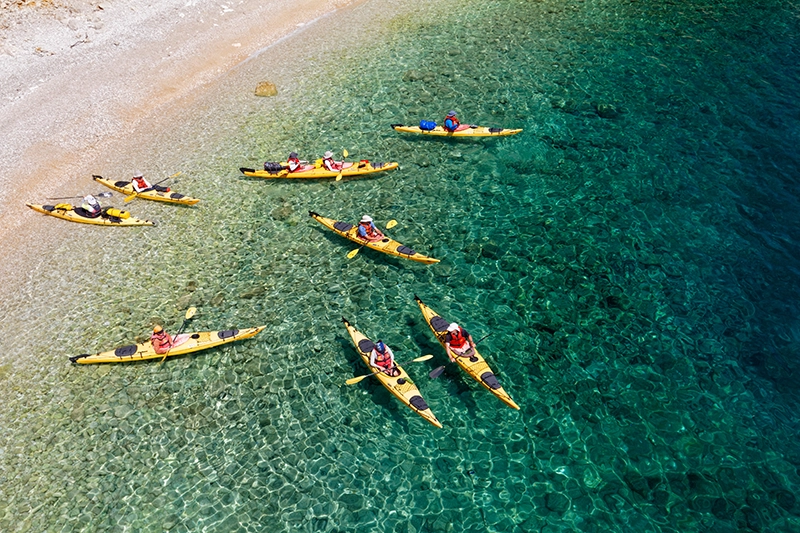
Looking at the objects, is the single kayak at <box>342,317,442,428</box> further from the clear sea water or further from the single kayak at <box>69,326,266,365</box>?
the single kayak at <box>69,326,266,365</box>

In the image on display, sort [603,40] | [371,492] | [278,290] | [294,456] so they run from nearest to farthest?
1. [371,492]
2. [294,456]
3. [278,290]
4. [603,40]

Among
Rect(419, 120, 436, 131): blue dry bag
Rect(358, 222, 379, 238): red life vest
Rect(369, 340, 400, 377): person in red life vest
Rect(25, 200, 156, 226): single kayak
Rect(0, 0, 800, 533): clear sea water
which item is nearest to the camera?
Rect(0, 0, 800, 533): clear sea water

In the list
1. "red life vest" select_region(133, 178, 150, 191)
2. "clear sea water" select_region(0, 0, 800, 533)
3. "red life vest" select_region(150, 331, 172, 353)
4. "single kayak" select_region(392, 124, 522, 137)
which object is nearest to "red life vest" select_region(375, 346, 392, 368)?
"clear sea water" select_region(0, 0, 800, 533)

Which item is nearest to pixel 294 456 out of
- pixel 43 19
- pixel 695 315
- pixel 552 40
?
pixel 695 315

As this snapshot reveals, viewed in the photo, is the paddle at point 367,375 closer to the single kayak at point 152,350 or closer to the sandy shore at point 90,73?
the single kayak at point 152,350

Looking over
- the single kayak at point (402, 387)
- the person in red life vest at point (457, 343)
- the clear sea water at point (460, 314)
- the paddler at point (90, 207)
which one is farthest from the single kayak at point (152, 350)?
the paddler at point (90, 207)

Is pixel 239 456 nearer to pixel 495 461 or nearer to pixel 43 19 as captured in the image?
pixel 495 461
